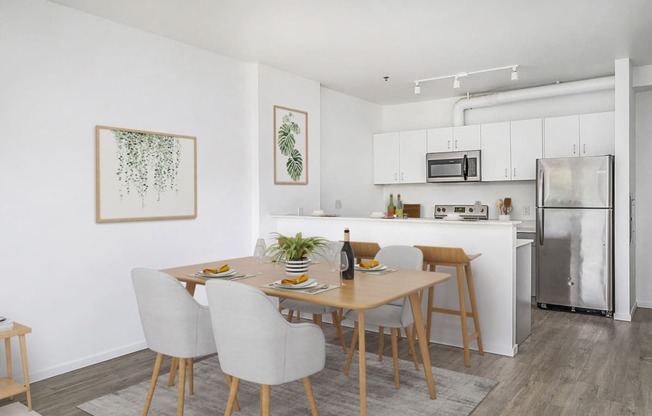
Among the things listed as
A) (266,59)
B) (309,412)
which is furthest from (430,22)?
(309,412)

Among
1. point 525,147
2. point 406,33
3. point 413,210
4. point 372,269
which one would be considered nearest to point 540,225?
point 525,147

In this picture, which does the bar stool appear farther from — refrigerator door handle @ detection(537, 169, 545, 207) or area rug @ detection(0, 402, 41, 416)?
area rug @ detection(0, 402, 41, 416)

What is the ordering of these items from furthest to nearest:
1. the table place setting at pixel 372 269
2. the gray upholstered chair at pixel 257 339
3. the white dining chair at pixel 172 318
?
the table place setting at pixel 372 269 → the white dining chair at pixel 172 318 → the gray upholstered chair at pixel 257 339

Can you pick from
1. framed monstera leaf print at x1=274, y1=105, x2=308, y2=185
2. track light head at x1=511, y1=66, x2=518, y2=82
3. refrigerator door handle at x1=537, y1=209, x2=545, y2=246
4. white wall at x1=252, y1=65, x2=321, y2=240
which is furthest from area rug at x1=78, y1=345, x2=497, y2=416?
track light head at x1=511, y1=66, x2=518, y2=82

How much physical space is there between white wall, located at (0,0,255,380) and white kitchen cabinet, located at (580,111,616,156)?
414cm

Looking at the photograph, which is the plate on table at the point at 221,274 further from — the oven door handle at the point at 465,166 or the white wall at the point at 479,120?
the white wall at the point at 479,120

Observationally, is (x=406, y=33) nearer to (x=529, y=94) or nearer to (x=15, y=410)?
(x=529, y=94)

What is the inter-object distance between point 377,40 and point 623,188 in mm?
2935

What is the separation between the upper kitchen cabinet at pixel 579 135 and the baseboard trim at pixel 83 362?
4.83 metres

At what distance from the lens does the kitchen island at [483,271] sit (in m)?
3.78

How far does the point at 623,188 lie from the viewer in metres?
4.83

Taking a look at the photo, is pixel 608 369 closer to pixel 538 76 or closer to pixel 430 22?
pixel 430 22

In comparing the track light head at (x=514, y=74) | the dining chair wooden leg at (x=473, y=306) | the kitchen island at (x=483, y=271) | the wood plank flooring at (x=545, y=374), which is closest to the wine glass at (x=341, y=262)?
the wood plank flooring at (x=545, y=374)

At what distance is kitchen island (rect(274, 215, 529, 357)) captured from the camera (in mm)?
3779
